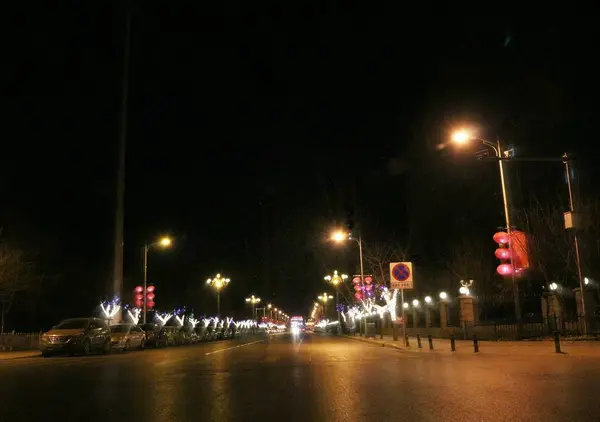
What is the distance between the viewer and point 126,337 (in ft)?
106

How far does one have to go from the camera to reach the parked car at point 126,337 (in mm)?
31263

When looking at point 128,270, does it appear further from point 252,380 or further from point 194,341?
point 252,380

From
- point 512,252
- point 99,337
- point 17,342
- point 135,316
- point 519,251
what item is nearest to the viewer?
point 512,252

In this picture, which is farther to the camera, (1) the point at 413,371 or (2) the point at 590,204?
(2) the point at 590,204

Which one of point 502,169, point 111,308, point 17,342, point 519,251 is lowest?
point 17,342

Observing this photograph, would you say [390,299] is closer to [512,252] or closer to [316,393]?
[512,252]

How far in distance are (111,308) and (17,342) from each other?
12112 mm

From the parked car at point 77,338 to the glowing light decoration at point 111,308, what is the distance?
11.7 m

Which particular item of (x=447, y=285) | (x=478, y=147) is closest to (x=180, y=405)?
(x=478, y=147)

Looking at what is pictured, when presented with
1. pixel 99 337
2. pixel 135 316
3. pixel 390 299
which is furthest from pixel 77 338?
pixel 135 316

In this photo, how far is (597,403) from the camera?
9.96 m

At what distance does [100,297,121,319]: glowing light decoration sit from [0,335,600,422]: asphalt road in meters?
23.1

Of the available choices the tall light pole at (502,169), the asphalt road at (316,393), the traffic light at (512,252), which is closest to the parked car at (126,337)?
the asphalt road at (316,393)

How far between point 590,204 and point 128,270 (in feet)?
165
